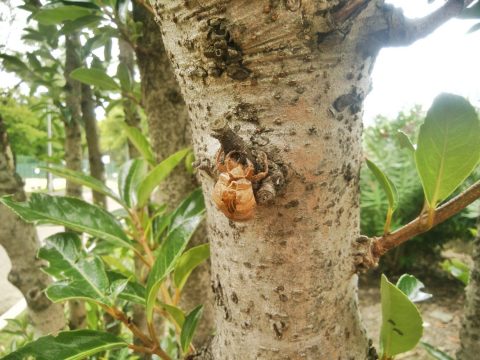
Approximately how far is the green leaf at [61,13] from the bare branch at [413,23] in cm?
91

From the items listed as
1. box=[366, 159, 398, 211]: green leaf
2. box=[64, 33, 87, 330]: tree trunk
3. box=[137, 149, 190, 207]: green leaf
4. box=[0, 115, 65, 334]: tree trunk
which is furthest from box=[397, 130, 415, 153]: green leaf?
box=[64, 33, 87, 330]: tree trunk

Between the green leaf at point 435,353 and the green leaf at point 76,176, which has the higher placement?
the green leaf at point 76,176

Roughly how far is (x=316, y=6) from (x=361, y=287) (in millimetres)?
3448

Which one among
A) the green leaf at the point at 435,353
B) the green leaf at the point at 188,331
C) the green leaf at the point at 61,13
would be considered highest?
the green leaf at the point at 61,13

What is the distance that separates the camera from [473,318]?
93cm

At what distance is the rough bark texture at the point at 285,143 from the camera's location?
0.36m

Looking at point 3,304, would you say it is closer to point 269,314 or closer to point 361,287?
point 361,287

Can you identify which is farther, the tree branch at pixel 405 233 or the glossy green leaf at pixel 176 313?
the glossy green leaf at pixel 176 313

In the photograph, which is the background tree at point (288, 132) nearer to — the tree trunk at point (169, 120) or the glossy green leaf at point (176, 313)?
the glossy green leaf at point (176, 313)

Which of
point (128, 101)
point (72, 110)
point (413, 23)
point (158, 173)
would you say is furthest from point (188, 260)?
point (72, 110)

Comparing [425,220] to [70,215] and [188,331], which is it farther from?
[70,215]

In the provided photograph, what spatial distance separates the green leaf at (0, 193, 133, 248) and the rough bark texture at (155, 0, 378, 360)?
0.36 metres

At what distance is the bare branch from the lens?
0.37 metres

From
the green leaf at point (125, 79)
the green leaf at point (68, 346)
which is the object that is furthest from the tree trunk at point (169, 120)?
the green leaf at point (68, 346)
